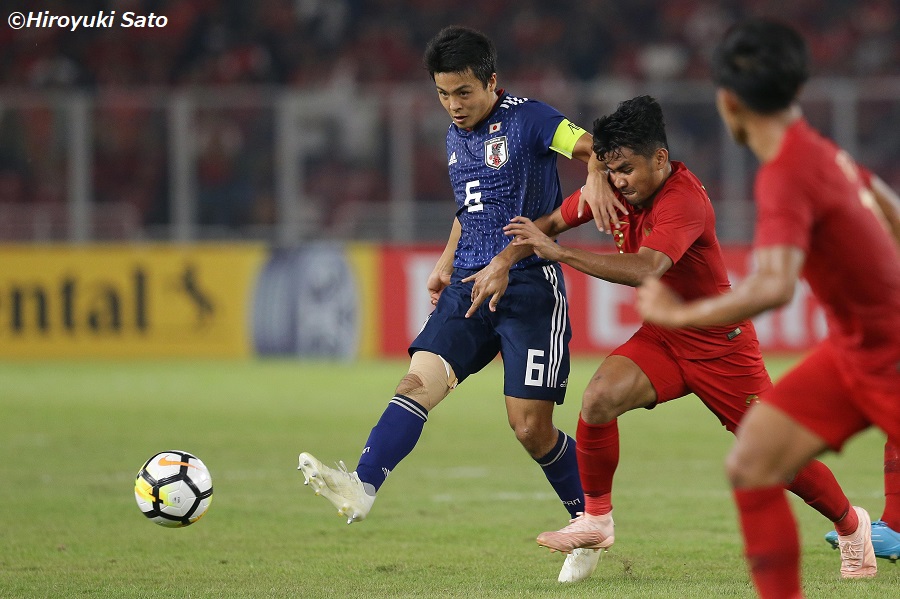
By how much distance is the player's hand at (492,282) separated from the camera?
5.50 metres

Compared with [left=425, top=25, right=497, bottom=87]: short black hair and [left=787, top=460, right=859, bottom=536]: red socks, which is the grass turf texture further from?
[left=425, top=25, right=497, bottom=87]: short black hair

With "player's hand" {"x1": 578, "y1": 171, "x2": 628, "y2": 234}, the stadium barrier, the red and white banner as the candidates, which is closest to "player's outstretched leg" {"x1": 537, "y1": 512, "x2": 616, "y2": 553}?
"player's hand" {"x1": 578, "y1": 171, "x2": 628, "y2": 234}

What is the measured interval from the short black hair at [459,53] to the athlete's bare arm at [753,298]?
217cm

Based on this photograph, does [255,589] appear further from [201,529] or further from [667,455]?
[667,455]

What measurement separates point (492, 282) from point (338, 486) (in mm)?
1137

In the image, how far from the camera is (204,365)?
16.8 meters

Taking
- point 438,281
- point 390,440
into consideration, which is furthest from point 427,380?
point 438,281

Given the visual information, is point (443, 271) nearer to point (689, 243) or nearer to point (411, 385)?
point (411, 385)

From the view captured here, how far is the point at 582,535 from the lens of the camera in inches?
211

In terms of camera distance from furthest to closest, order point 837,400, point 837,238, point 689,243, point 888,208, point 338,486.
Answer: point 689,243, point 338,486, point 888,208, point 837,400, point 837,238

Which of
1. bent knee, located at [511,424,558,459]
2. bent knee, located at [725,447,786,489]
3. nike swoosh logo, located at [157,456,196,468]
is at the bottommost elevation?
nike swoosh logo, located at [157,456,196,468]

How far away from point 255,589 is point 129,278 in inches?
493

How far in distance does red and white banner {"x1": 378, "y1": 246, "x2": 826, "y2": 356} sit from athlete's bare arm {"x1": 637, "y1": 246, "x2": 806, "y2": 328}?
12.6 metres

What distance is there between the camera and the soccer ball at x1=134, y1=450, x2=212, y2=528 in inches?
228
